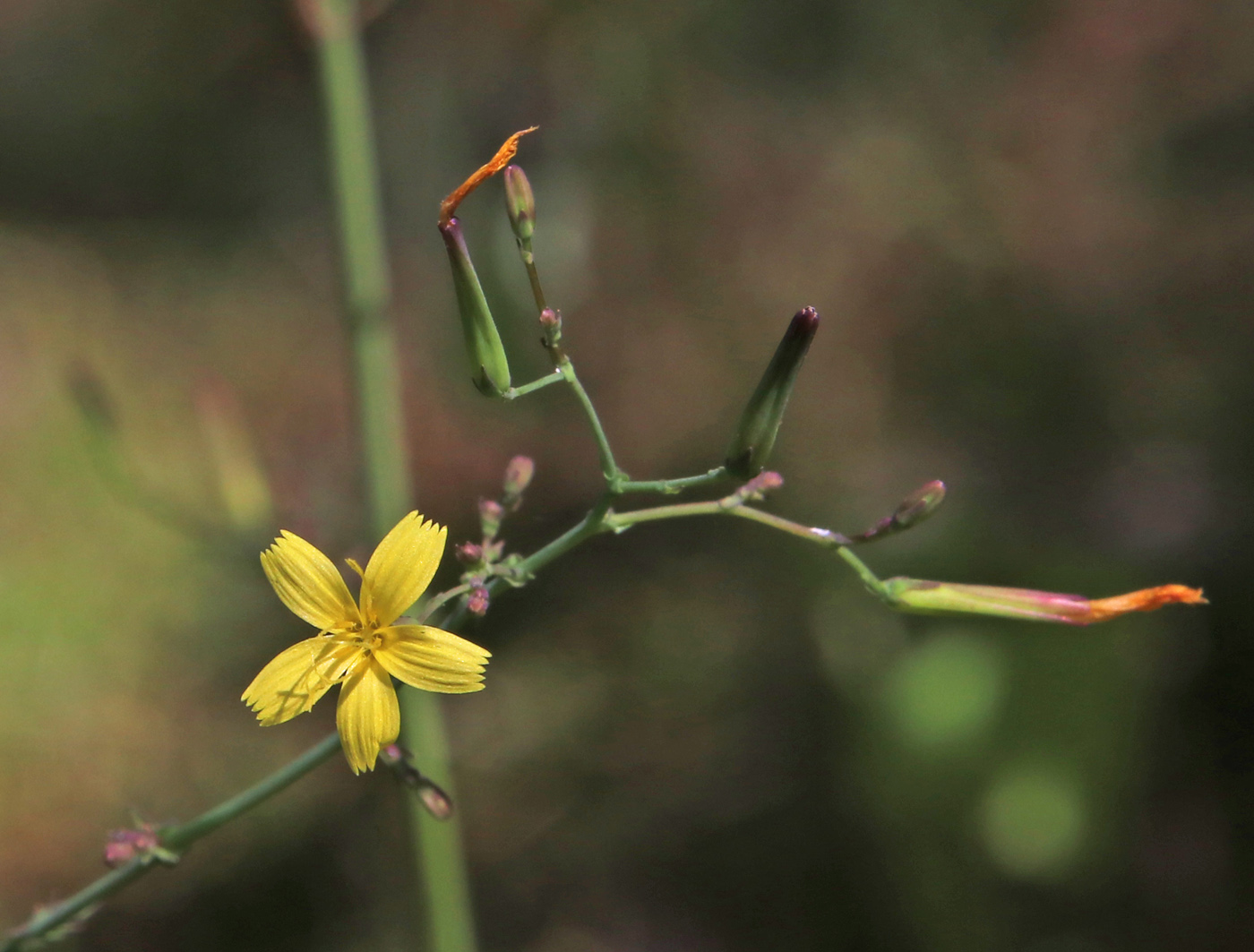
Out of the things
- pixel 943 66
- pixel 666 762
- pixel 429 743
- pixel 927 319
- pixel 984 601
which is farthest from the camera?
pixel 943 66

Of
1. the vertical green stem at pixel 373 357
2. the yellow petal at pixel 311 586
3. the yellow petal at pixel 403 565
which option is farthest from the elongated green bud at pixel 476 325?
the vertical green stem at pixel 373 357

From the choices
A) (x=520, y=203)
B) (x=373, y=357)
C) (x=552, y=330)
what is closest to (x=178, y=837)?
(x=552, y=330)

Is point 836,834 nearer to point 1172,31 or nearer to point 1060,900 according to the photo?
point 1060,900

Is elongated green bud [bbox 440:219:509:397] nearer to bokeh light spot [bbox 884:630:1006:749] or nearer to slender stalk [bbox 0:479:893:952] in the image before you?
slender stalk [bbox 0:479:893:952]

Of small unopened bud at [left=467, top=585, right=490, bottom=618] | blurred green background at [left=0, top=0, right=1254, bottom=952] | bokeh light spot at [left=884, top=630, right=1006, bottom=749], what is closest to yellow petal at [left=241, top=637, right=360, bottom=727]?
small unopened bud at [left=467, top=585, right=490, bottom=618]

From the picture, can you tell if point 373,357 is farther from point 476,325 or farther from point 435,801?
point 435,801

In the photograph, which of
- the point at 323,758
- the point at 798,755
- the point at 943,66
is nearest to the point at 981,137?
the point at 943,66
